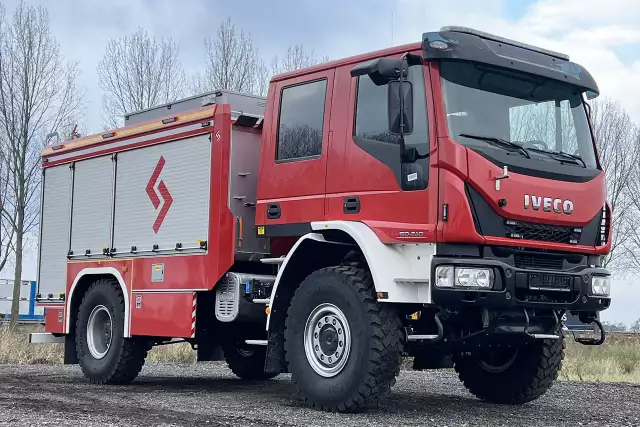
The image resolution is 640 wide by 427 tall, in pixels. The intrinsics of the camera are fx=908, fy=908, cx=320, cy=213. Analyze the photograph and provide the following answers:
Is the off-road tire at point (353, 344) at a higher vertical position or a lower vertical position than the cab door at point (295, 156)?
lower

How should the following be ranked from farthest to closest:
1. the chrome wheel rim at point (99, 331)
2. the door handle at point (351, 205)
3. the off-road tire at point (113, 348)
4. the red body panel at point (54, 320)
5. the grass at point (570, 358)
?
the grass at point (570, 358)
the red body panel at point (54, 320)
the chrome wheel rim at point (99, 331)
the off-road tire at point (113, 348)
the door handle at point (351, 205)

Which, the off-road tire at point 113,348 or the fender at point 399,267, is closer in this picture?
the fender at point 399,267

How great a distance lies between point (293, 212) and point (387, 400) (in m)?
2.23

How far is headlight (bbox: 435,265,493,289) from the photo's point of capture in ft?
24.3

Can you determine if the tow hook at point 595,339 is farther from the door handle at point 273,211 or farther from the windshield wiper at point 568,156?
the door handle at point 273,211

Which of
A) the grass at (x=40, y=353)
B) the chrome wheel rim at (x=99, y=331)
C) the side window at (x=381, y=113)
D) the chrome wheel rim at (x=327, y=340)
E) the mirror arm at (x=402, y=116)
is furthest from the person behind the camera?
the grass at (x=40, y=353)

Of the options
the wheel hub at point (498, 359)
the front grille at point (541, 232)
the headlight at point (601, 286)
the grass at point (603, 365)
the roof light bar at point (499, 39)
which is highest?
the roof light bar at point (499, 39)

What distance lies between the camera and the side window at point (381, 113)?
781 cm

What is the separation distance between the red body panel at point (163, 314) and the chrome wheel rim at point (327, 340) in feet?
6.89

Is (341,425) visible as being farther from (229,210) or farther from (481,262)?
(229,210)

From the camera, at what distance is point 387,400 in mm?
9383

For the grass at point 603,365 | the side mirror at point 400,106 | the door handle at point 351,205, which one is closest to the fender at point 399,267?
the door handle at point 351,205

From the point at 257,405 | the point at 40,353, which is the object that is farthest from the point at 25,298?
the point at 257,405

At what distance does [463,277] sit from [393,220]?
835 millimetres
